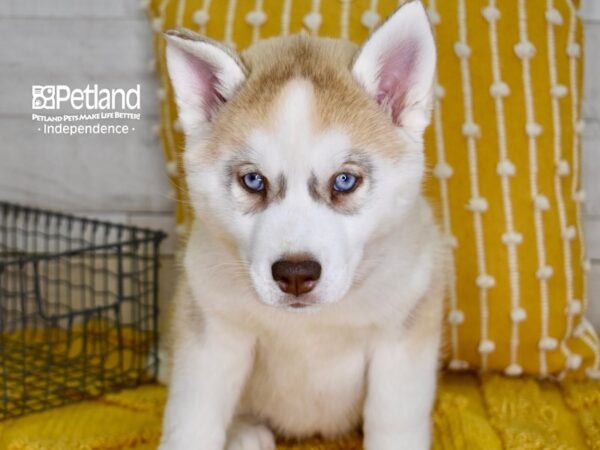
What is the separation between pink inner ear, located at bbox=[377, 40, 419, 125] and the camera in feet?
4.02

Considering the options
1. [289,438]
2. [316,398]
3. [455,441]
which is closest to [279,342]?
[316,398]

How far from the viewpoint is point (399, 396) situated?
1.31 metres

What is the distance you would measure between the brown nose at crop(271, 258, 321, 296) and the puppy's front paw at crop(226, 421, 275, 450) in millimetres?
404

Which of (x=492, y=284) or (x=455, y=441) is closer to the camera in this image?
(x=455, y=441)

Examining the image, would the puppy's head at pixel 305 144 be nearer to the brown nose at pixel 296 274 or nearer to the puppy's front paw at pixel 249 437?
the brown nose at pixel 296 274

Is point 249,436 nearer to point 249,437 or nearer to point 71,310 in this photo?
point 249,437

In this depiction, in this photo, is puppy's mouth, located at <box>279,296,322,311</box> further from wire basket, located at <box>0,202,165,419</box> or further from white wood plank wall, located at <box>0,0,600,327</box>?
white wood plank wall, located at <box>0,0,600,327</box>

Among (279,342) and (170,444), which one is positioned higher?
(279,342)

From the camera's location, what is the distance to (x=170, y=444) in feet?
4.30

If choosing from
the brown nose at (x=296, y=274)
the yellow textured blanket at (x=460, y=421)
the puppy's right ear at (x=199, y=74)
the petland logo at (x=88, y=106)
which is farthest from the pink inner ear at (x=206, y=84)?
the petland logo at (x=88, y=106)

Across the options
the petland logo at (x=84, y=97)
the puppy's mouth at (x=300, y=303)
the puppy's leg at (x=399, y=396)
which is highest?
the petland logo at (x=84, y=97)

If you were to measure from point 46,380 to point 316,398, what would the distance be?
54cm

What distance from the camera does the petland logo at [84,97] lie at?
6.59 feet

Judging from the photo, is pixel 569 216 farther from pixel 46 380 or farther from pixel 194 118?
pixel 46 380
